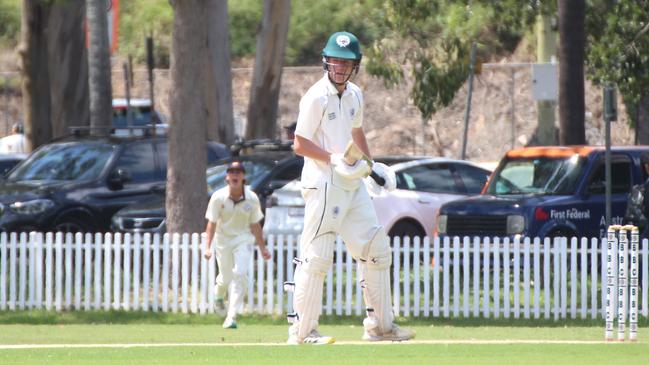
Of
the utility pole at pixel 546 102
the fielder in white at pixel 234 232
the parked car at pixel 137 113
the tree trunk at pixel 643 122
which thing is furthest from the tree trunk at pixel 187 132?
the parked car at pixel 137 113

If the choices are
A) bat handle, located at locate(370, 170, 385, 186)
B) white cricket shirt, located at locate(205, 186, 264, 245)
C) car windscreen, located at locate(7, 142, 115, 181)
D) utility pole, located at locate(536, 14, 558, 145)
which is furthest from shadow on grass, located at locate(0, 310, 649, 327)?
utility pole, located at locate(536, 14, 558, 145)

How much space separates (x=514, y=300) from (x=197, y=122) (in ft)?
15.0

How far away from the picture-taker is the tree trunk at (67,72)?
1100 inches

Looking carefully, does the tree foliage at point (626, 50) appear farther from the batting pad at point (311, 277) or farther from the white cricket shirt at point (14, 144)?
the batting pad at point (311, 277)

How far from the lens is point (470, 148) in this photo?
38.8m

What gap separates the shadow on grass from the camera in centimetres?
1755

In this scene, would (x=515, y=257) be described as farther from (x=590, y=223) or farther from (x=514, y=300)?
(x=590, y=223)

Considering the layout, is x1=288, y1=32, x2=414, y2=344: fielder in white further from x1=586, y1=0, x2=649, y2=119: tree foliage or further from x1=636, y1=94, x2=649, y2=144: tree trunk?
x1=636, y1=94, x2=649, y2=144: tree trunk

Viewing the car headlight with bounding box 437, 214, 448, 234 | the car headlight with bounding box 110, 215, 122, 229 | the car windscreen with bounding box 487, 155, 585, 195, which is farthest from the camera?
the car headlight with bounding box 110, 215, 122, 229

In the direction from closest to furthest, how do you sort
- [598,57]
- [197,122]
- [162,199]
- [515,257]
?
[515,257], [197,122], [162,199], [598,57]

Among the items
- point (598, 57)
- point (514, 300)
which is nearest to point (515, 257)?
point (514, 300)

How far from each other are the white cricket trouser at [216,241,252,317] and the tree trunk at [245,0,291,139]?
12.3 meters

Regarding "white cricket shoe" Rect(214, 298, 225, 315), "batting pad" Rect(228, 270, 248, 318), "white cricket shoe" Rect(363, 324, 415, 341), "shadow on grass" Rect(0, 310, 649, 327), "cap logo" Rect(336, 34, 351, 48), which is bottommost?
"shadow on grass" Rect(0, 310, 649, 327)

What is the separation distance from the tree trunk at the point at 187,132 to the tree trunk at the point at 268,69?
9327mm
